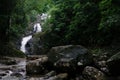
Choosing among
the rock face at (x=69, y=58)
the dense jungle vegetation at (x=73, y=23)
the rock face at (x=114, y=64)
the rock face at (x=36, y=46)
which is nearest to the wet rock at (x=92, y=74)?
the rock face at (x=114, y=64)

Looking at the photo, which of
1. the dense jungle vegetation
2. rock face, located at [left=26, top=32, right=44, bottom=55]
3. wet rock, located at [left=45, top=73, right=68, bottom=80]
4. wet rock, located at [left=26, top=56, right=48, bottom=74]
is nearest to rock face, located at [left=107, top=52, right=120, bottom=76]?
wet rock, located at [left=45, top=73, right=68, bottom=80]

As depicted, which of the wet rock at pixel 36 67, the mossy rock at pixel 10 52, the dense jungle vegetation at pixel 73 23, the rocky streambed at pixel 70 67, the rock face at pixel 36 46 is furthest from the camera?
the rock face at pixel 36 46

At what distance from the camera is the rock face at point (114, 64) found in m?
10.4

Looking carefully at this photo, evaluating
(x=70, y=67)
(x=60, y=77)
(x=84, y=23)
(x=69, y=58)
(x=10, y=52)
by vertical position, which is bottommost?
(x=60, y=77)

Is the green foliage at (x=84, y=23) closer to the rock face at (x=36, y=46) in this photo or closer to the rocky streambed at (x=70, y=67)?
the rock face at (x=36, y=46)

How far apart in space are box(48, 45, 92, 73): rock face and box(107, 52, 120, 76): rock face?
4.32 feet

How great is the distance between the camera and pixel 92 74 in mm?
10516

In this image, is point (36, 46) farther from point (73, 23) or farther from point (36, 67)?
point (36, 67)

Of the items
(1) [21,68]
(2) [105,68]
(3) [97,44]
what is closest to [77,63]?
(2) [105,68]

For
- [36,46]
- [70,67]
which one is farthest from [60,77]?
[36,46]

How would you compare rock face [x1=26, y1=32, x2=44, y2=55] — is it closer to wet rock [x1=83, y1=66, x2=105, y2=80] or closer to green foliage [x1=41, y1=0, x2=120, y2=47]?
green foliage [x1=41, y1=0, x2=120, y2=47]

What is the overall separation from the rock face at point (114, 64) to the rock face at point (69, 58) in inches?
51.8

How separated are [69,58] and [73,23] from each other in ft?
26.0

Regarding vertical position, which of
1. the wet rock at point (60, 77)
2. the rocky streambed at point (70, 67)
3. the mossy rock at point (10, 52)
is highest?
the mossy rock at point (10, 52)
